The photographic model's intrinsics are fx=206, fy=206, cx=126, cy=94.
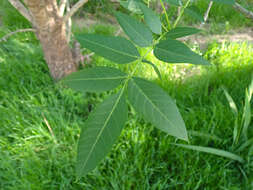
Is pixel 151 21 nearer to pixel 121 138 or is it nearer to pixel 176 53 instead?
pixel 176 53

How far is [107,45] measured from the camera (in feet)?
1.13

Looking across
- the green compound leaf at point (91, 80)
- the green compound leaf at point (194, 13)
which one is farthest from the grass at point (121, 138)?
the green compound leaf at point (194, 13)

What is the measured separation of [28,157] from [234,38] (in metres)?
2.42

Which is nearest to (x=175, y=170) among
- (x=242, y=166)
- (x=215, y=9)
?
(x=242, y=166)

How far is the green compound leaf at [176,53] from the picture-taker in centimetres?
31

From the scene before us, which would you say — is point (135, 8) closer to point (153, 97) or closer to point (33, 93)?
point (153, 97)

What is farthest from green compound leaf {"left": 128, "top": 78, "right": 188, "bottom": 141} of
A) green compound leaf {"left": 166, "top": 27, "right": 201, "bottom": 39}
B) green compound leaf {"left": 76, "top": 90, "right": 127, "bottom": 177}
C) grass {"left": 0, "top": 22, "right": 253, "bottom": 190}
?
grass {"left": 0, "top": 22, "right": 253, "bottom": 190}

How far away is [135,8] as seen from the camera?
0.50 m

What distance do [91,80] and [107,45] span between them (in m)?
0.07

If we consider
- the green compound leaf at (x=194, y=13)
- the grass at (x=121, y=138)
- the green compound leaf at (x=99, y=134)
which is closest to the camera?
the green compound leaf at (x=99, y=134)

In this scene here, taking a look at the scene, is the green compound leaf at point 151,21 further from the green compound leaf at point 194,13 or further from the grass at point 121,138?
the grass at point 121,138

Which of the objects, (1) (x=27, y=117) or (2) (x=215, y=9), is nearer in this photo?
(1) (x=27, y=117)

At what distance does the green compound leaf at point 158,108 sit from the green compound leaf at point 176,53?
0.06m

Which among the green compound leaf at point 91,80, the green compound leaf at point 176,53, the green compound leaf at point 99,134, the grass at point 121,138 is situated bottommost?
the grass at point 121,138
